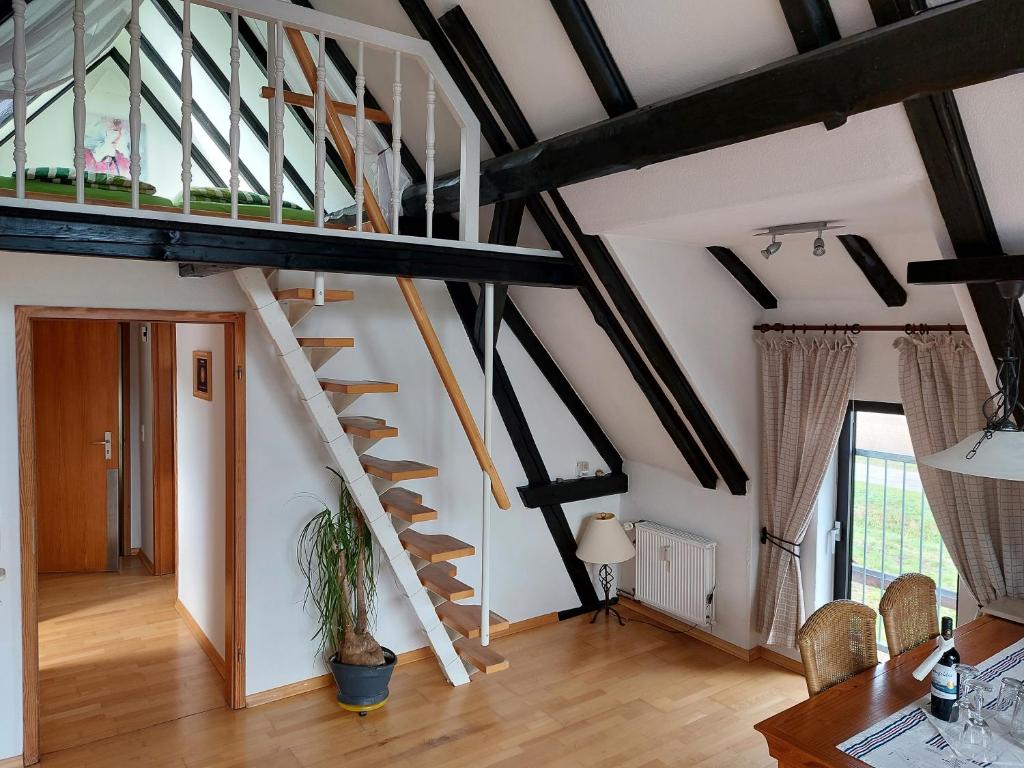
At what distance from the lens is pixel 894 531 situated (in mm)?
4105

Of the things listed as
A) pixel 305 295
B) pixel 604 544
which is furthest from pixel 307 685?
pixel 305 295

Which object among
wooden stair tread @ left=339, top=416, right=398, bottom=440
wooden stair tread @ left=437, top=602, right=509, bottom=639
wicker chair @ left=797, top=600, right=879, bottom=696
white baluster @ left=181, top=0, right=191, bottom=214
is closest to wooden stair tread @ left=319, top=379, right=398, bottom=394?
wooden stair tread @ left=339, top=416, right=398, bottom=440

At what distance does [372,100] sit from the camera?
4.30 metres

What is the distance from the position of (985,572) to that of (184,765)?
366 cm

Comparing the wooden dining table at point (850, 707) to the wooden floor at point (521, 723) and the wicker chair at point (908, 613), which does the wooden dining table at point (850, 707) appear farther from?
the wooden floor at point (521, 723)

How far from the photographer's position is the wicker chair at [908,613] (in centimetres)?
302

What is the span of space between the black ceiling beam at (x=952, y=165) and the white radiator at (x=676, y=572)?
2.48 meters

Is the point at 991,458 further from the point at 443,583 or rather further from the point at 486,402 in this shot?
the point at 443,583

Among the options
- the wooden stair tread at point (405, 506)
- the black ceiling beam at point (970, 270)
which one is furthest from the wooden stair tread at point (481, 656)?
the black ceiling beam at point (970, 270)

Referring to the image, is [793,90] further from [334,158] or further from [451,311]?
[334,158]

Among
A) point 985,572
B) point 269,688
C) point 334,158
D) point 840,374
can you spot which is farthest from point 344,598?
point 985,572

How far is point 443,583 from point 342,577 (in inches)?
20.1

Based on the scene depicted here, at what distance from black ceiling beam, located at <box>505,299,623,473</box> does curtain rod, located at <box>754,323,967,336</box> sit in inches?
49.8

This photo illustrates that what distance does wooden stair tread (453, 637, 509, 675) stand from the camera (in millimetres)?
3883
